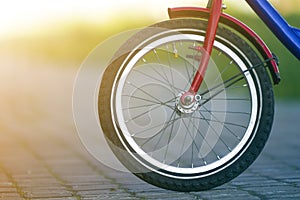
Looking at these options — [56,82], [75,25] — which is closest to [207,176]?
[56,82]

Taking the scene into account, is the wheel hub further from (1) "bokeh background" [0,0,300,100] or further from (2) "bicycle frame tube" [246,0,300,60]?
(1) "bokeh background" [0,0,300,100]

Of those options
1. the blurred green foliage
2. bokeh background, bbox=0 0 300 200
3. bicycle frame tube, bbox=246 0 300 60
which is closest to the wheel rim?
bicycle frame tube, bbox=246 0 300 60

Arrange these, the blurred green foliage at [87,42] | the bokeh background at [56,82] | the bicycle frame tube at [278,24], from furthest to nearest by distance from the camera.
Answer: the blurred green foliage at [87,42] → the bokeh background at [56,82] → the bicycle frame tube at [278,24]

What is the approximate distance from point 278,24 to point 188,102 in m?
0.64

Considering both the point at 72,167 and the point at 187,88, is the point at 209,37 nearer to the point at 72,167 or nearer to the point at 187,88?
the point at 187,88

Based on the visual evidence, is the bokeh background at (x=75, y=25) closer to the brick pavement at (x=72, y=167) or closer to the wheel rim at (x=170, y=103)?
the brick pavement at (x=72, y=167)

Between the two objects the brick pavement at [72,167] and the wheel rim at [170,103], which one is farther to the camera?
the brick pavement at [72,167]

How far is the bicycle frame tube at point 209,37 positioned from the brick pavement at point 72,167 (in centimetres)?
72

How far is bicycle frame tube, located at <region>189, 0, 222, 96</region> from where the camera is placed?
198 inches

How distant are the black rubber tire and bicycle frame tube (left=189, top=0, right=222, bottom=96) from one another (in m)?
0.05

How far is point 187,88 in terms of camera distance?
5.05 m

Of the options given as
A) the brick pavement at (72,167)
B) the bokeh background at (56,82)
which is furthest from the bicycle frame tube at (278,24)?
the brick pavement at (72,167)

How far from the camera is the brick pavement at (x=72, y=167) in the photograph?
5527 mm

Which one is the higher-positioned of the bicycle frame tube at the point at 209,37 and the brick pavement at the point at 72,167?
the bicycle frame tube at the point at 209,37
